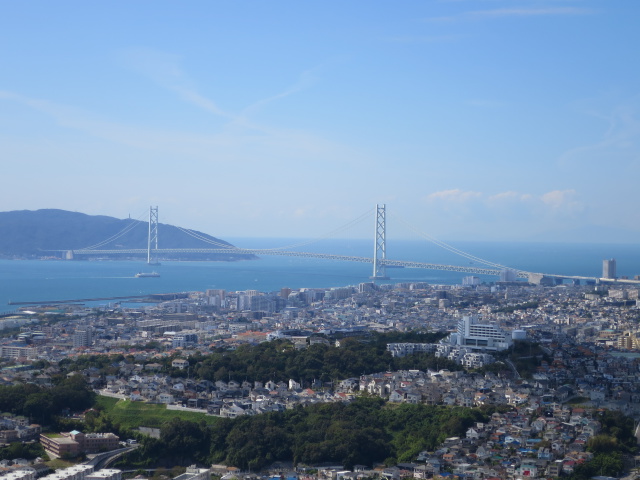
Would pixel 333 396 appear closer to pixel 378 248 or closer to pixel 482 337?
pixel 482 337

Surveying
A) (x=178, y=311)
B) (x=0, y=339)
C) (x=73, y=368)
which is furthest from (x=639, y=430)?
(x=178, y=311)

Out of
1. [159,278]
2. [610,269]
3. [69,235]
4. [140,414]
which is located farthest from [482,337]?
[69,235]

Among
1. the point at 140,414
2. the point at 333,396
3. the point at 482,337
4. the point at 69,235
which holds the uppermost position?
the point at 69,235

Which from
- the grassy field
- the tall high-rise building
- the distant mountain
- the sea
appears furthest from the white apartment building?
the distant mountain

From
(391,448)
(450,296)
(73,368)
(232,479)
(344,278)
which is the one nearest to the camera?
(232,479)

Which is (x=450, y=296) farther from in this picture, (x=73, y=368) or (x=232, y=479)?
(x=232, y=479)

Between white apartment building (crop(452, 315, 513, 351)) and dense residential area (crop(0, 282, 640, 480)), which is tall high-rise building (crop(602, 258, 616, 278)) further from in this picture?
white apartment building (crop(452, 315, 513, 351))
